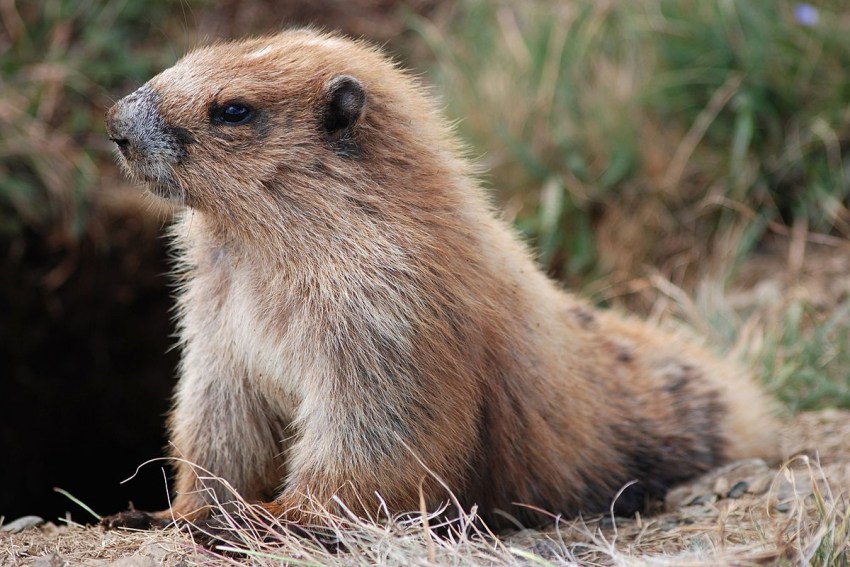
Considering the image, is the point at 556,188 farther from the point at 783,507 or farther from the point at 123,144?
the point at 123,144

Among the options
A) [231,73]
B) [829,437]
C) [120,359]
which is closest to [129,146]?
[231,73]

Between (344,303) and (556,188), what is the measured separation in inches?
145

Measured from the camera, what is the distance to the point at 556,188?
6.89 meters

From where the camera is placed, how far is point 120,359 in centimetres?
831

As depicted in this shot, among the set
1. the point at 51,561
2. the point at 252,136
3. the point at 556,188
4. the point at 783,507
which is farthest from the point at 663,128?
the point at 51,561

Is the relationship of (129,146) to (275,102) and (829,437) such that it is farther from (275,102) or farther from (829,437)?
(829,437)

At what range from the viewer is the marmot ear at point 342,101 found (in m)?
3.62

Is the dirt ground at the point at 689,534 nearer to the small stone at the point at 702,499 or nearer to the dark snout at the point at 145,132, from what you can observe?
the small stone at the point at 702,499

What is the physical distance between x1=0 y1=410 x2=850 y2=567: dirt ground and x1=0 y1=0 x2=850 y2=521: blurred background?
1269mm

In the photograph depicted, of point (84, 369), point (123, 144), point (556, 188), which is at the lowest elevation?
point (84, 369)

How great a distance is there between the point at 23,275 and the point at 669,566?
6.03 meters

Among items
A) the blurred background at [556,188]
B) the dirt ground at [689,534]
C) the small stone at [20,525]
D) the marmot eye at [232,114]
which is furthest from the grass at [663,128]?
the small stone at [20,525]

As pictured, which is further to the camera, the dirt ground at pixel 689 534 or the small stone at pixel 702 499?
the small stone at pixel 702 499

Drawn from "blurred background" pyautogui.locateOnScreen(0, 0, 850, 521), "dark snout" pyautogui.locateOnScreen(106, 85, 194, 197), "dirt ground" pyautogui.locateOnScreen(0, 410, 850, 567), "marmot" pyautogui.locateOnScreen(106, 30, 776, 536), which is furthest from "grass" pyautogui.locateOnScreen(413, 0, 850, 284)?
"dark snout" pyautogui.locateOnScreen(106, 85, 194, 197)
